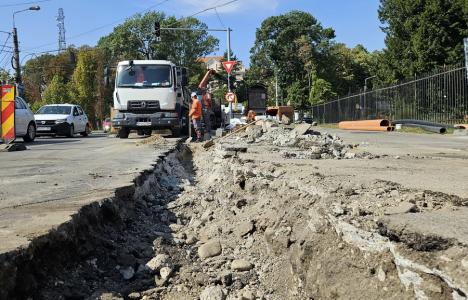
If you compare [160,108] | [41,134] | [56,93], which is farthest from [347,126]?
[56,93]

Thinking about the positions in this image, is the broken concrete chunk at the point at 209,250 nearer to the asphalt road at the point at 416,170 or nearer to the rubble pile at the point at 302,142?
the asphalt road at the point at 416,170

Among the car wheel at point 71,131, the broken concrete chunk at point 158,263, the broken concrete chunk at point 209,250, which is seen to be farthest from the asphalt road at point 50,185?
the car wheel at point 71,131

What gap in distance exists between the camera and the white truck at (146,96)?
51.3ft

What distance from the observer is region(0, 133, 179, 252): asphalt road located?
12.2 feet

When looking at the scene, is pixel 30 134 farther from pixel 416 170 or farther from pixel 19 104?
pixel 416 170

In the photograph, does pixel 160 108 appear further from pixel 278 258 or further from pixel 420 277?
pixel 420 277

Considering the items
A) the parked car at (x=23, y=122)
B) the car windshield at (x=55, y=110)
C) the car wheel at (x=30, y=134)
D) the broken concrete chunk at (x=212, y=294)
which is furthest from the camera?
the car windshield at (x=55, y=110)

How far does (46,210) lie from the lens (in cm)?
431

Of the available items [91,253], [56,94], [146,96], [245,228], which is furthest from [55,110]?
[56,94]

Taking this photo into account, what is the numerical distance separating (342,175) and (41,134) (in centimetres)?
1665

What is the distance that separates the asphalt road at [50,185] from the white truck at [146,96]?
552 centimetres

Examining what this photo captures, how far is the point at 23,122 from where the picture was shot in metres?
15.1

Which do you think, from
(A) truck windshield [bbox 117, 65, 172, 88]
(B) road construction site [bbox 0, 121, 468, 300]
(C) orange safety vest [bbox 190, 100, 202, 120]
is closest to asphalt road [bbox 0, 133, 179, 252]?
(B) road construction site [bbox 0, 121, 468, 300]

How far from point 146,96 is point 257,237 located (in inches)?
465
